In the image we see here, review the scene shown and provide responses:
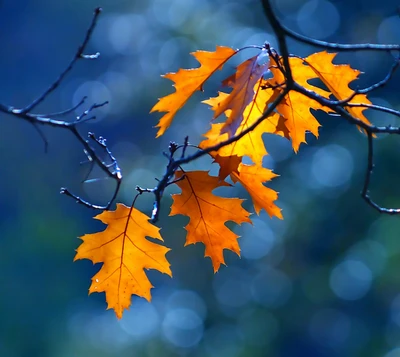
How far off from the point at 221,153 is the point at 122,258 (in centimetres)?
28

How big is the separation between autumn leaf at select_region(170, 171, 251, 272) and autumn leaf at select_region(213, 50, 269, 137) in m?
0.14

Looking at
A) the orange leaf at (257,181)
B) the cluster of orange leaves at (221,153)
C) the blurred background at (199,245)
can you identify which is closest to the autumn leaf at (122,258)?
the cluster of orange leaves at (221,153)

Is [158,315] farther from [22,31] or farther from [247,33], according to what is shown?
[22,31]

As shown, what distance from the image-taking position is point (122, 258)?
1146 millimetres

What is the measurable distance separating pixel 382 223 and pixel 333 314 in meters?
1.02

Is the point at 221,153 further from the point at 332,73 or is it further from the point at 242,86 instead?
the point at 332,73

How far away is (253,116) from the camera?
102 cm

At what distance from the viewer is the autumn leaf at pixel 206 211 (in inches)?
41.8

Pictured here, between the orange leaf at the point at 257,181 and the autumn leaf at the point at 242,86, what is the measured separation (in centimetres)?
14

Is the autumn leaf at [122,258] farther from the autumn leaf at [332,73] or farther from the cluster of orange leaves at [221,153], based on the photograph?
the autumn leaf at [332,73]

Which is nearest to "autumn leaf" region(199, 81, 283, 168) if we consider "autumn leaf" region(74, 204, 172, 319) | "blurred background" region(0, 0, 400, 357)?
"autumn leaf" region(74, 204, 172, 319)

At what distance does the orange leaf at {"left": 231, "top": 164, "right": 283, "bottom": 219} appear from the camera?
108cm

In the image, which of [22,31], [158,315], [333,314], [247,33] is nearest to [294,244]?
[333,314]

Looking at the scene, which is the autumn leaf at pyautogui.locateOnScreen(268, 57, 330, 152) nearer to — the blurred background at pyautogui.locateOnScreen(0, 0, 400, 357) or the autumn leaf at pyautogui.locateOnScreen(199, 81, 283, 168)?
the autumn leaf at pyautogui.locateOnScreen(199, 81, 283, 168)
